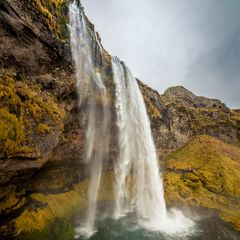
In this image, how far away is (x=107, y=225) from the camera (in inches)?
1059

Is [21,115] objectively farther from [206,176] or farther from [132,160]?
[206,176]

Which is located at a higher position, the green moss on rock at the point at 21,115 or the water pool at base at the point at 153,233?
the green moss on rock at the point at 21,115

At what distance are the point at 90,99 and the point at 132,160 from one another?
1190cm

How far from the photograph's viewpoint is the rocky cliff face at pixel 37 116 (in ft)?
70.1

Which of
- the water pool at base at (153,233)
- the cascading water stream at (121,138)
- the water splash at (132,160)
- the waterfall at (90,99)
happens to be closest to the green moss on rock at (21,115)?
the waterfall at (90,99)

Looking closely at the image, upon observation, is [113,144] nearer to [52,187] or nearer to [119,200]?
[119,200]

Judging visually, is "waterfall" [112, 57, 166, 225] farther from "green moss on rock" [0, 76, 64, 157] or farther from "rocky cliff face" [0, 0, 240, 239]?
"green moss on rock" [0, 76, 64, 157]

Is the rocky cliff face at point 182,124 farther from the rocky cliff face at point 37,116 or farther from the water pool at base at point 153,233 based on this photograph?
the water pool at base at point 153,233

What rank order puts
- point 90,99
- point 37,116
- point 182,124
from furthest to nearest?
point 182,124 → point 90,99 → point 37,116

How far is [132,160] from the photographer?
3762 centimetres

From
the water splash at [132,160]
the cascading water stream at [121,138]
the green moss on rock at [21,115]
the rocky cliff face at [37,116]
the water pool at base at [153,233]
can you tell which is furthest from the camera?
the water splash at [132,160]

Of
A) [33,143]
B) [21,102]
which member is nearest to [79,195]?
[33,143]

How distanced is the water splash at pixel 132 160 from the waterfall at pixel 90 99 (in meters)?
2.84

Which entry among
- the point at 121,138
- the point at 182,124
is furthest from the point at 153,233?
the point at 182,124
